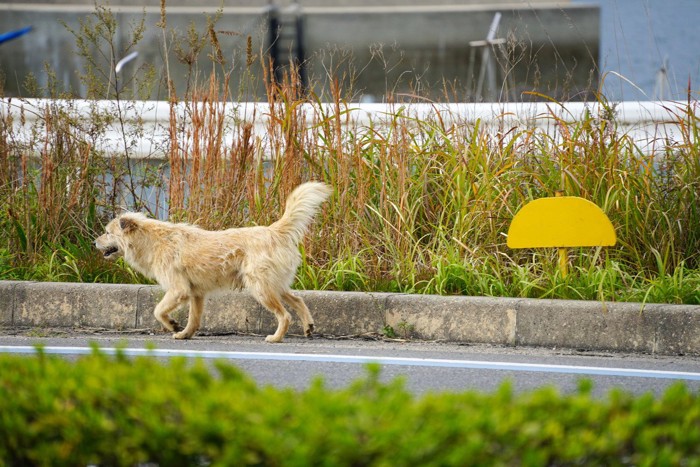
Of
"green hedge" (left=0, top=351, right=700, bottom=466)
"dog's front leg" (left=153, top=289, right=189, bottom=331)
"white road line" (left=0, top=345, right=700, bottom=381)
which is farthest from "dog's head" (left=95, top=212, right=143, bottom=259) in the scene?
"green hedge" (left=0, top=351, right=700, bottom=466)

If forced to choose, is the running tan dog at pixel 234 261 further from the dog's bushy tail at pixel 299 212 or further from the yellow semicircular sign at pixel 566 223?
the yellow semicircular sign at pixel 566 223

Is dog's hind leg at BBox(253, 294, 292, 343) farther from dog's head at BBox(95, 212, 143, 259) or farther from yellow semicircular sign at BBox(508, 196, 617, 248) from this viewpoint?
yellow semicircular sign at BBox(508, 196, 617, 248)

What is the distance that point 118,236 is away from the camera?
25.0 feet

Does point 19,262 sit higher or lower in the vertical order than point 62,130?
lower

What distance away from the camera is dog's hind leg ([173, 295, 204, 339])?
290 inches

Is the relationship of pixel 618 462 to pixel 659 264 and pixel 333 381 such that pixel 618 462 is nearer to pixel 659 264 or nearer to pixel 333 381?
pixel 333 381

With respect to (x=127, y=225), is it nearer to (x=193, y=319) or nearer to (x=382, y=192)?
(x=193, y=319)

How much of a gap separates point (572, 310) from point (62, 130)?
4.75m

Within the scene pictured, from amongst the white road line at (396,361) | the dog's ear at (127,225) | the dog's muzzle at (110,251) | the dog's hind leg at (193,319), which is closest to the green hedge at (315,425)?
the white road line at (396,361)

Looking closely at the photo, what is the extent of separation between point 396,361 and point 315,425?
3.76 meters

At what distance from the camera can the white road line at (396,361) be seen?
19.9ft

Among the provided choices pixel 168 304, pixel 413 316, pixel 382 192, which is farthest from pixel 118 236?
pixel 413 316

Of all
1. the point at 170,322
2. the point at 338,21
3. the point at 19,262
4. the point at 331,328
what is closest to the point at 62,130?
the point at 19,262

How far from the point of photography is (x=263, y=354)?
6602 mm
